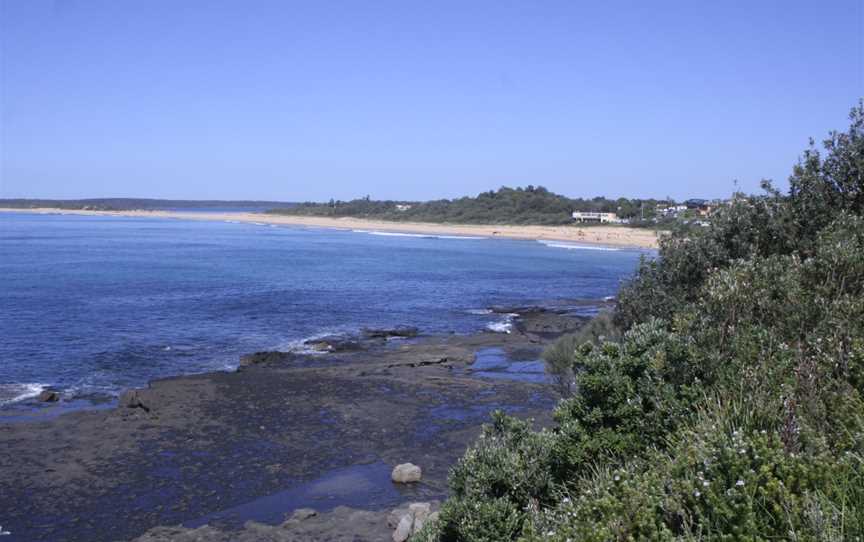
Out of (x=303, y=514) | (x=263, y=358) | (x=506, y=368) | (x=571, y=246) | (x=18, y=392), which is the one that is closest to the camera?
(x=303, y=514)

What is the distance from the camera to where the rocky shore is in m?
14.5

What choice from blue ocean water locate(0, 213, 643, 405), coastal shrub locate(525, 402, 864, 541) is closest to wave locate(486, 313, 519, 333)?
blue ocean water locate(0, 213, 643, 405)

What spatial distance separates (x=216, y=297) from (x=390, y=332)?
15.9 meters

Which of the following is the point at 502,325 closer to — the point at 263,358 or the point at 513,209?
the point at 263,358

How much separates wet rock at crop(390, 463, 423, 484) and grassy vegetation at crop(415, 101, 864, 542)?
6379 mm

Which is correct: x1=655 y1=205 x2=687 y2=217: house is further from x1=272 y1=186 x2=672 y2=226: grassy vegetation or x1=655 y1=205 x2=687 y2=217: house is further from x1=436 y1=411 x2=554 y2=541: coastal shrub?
x1=272 y1=186 x2=672 y2=226: grassy vegetation

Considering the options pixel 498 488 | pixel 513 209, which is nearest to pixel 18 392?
pixel 498 488

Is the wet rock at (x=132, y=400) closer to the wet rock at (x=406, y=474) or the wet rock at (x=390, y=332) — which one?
the wet rock at (x=406, y=474)

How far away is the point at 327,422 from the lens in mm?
21312

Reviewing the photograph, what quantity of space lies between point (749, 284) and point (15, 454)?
17.4 meters

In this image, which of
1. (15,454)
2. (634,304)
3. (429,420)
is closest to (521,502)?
(634,304)

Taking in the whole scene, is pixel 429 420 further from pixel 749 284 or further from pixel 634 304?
pixel 749 284

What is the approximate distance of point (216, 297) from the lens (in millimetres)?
46938

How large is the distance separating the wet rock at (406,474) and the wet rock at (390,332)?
18521 millimetres
